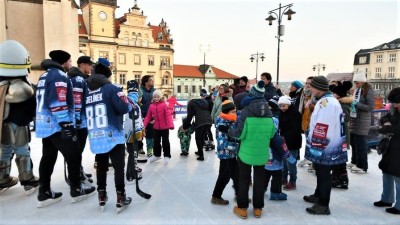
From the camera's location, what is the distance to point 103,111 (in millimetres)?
3256

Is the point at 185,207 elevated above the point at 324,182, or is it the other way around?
the point at 324,182

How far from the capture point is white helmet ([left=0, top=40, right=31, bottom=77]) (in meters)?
3.62

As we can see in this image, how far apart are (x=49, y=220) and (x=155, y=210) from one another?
1.25 m

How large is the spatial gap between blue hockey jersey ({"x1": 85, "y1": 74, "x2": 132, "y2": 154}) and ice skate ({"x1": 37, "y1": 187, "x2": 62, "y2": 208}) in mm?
1015

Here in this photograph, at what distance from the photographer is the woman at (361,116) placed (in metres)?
4.89

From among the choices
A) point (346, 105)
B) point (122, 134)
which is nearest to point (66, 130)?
point (122, 134)

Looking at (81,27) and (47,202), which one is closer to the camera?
(47,202)

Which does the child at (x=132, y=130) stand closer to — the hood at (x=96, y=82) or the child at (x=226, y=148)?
the hood at (x=96, y=82)

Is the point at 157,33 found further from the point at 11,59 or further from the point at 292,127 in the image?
the point at 292,127

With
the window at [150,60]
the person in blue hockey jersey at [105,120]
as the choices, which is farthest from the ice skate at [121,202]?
the window at [150,60]

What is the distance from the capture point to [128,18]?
164 feet

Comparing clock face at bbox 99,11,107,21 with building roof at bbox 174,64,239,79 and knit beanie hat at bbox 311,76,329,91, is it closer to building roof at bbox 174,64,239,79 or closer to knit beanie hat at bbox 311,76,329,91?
building roof at bbox 174,64,239,79

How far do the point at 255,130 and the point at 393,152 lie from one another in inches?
74.3

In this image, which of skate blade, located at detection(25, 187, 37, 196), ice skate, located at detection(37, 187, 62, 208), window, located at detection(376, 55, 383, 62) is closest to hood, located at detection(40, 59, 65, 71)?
ice skate, located at detection(37, 187, 62, 208)
